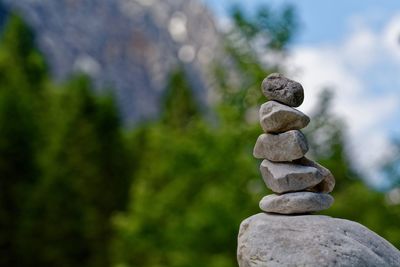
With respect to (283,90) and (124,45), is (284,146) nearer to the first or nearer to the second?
(283,90)

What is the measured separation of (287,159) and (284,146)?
0.54 ft

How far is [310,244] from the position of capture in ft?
28.4

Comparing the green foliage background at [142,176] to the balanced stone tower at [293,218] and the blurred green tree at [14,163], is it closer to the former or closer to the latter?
the blurred green tree at [14,163]

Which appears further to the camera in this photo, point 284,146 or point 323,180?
point 323,180

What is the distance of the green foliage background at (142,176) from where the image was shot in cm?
2323

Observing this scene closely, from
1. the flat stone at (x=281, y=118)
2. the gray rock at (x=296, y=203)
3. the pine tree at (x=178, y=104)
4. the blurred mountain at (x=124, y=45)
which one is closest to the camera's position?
the gray rock at (x=296, y=203)

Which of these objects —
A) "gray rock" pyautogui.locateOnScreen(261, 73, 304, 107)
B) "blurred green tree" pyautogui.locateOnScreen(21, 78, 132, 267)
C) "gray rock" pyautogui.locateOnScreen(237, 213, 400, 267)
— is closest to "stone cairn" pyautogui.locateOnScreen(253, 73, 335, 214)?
"gray rock" pyautogui.locateOnScreen(261, 73, 304, 107)

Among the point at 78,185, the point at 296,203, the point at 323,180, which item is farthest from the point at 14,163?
the point at 296,203

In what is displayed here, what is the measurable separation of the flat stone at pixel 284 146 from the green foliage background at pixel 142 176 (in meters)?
12.4

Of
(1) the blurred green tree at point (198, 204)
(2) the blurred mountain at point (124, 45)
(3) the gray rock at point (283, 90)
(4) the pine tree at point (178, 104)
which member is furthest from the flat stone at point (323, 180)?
(2) the blurred mountain at point (124, 45)

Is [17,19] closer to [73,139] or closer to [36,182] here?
[73,139]

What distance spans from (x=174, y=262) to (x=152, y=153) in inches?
669

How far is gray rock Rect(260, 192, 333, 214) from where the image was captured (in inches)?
360

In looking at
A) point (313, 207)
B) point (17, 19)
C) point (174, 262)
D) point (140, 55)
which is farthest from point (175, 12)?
point (313, 207)
